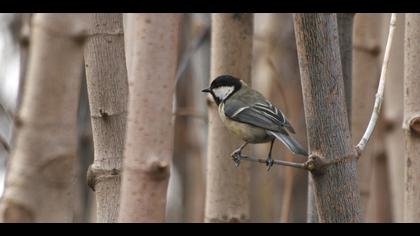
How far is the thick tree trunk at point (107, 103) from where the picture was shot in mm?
1516

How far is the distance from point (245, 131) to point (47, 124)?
1.35m

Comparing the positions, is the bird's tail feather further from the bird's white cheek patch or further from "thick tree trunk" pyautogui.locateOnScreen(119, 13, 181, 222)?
"thick tree trunk" pyautogui.locateOnScreen(119, 13, 181, 222)

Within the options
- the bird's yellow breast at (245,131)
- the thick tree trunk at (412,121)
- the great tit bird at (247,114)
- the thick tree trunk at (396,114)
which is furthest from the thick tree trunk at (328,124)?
the thick tree trunk at (396,114)

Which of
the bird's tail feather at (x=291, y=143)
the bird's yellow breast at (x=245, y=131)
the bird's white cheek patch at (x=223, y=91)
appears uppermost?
the bird's white cheek patch at (x=223, y=91)

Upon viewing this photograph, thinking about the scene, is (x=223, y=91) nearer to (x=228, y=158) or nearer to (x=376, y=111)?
(x=228, y=158)

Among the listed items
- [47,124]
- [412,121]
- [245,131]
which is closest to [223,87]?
[245,131]

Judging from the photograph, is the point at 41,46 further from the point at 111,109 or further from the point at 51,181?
the point at 111,109

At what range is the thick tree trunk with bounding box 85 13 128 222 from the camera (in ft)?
4.97

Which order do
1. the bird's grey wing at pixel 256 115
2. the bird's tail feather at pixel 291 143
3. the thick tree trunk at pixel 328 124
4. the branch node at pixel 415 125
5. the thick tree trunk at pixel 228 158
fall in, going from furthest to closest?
the bird's grey wing at pixel 256 115 < the thick tree trunk at pixel 228 158 < the bird's tail feather at pixel 291 143 < the branch node at pixel 415 125 < the thick tree trunk at pixel 328 124

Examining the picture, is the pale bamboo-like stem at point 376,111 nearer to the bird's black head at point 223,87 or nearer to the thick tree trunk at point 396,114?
the bird's black head at point 223,87

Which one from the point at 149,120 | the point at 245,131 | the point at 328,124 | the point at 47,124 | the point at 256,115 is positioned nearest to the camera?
the point at 47,124

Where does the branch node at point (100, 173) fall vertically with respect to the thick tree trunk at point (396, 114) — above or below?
below

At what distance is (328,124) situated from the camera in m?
1.50

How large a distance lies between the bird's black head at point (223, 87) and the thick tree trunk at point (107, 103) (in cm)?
62
